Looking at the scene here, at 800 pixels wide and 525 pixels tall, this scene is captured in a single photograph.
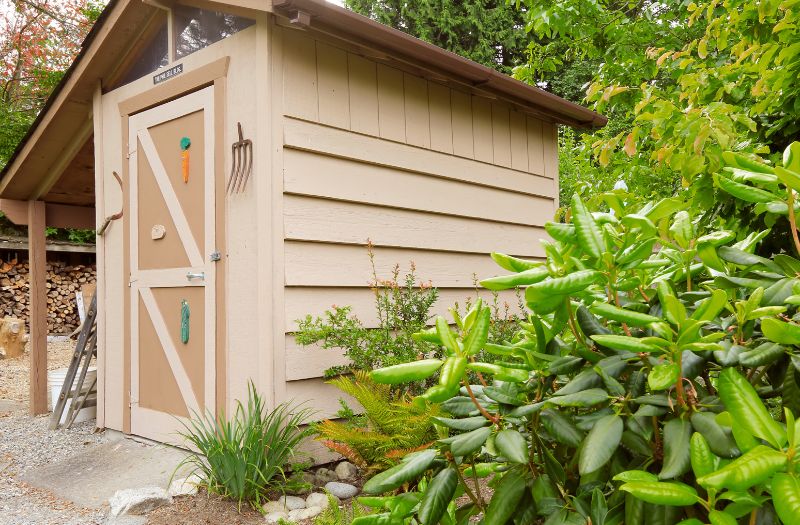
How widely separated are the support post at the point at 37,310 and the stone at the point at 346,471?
12.4 ft

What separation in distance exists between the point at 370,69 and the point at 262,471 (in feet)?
8.89

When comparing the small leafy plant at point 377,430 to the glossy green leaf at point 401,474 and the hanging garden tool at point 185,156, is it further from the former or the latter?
the glossy green leaf at point 401,474

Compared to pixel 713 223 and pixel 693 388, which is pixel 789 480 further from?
pixel 713 223

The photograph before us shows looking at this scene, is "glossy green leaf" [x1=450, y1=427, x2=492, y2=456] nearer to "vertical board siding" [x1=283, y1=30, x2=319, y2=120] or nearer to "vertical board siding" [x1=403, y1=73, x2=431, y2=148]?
"vertical board siding" [x1=283, y1=30, x2=319, y2=120]

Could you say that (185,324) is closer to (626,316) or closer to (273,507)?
(273,507)

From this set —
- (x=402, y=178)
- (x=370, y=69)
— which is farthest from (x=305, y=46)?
(x=402, y=178)

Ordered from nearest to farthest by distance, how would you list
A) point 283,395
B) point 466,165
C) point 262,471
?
1. point 262,471
2. point 283,395
3. point 466,165

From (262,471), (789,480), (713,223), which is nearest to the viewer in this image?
(789,480)

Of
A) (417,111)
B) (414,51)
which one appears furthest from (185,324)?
(414,51)

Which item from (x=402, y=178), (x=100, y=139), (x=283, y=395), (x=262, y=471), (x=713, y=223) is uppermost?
(x=100, y=139)

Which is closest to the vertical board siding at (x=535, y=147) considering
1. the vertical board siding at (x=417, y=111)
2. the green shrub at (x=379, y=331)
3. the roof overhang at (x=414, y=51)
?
the roof overhang at (x=414, y=51)

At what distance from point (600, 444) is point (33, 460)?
16.7 ft

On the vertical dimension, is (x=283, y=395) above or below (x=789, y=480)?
below

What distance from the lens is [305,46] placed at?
165 inches
